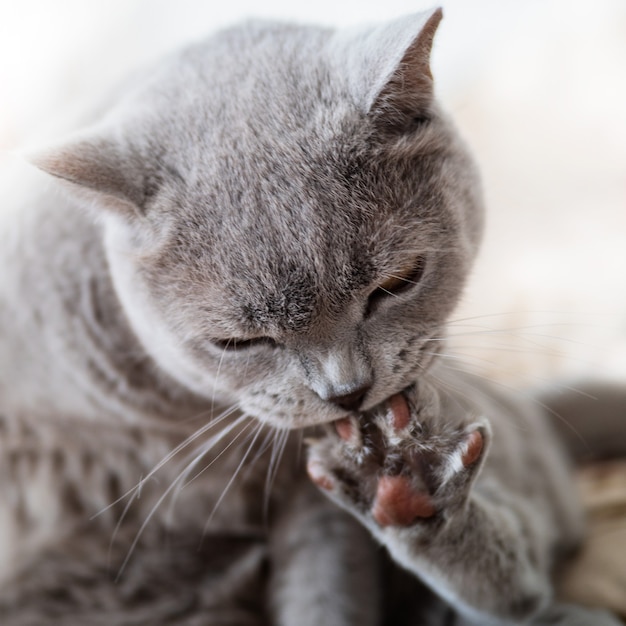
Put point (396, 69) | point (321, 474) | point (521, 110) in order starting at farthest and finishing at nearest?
1. point (521, 110)
2. point (321, 474)
3. point (396, 69)

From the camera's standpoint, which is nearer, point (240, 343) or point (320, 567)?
point (240, 343)

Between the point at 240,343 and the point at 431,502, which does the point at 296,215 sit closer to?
the point at 240,343

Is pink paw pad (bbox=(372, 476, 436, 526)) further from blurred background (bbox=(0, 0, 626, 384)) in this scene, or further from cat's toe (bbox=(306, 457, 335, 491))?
blurred background (bbox=(0, 0, 626, 384))

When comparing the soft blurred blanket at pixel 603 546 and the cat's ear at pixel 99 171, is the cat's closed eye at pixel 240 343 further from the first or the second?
the soft blurred blanket at pixel 603 546

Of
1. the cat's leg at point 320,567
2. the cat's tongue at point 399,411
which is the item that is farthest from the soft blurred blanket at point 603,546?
the cat's tongue at point 399,411

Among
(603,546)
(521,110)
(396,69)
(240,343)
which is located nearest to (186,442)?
(240,343)

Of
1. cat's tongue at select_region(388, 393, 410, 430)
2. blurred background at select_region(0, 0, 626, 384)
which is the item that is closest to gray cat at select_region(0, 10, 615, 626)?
cat's tongue at select_region(388, 393, 410, 430)

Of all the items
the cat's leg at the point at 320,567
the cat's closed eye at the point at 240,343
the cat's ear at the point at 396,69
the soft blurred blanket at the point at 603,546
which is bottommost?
the soft blurred blanket at the point at 603,546

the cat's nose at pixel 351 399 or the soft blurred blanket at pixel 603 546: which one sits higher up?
the cat's nose at pixel 351 399
